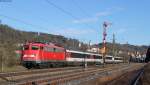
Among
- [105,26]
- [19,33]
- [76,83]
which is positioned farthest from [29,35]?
[76,83]

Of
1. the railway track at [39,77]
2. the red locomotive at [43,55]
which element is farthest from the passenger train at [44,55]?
the railway track at [39,77]

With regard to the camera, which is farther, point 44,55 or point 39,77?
point 44,55

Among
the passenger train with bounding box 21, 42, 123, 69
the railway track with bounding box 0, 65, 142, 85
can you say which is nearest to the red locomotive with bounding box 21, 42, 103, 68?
the passenger train with bounding box 21, 42, 123, 69

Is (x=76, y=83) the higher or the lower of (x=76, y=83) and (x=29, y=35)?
the lower

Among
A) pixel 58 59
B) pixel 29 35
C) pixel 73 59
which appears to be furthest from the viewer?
pixel 29 35

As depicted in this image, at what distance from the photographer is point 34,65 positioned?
164 ft

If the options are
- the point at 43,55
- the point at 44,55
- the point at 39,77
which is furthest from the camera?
the point at 44,55

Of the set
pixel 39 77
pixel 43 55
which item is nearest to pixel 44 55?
pixel 43 55

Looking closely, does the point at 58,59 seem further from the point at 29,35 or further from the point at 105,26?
the point at 29,35

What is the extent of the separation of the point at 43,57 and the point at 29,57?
2.32 metres

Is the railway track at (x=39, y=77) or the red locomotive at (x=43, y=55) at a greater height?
the red locomotive at (x=43, y=55)

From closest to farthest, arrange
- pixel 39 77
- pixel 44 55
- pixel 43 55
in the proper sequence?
pixel 39 77 → pixel 43 55 → pixel 44 55

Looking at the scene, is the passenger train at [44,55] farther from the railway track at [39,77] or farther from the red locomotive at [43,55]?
the railway track at [39,77]

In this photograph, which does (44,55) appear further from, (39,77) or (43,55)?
(39,77)
